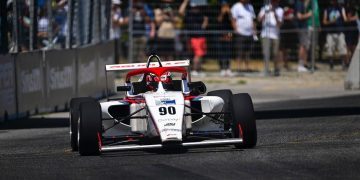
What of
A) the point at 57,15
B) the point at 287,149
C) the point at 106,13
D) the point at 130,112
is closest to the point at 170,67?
the point at 130,112

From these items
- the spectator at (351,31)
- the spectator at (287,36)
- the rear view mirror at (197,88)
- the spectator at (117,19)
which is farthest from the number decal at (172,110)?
the spectator at (117,19)

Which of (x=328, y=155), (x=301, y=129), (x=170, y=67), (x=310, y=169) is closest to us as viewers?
(x=310, y=169)

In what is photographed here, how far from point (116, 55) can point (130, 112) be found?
15.4m

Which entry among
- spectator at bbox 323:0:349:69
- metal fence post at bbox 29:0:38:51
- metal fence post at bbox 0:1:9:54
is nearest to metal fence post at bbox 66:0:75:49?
metal fence post at bbox 29:0:38:51

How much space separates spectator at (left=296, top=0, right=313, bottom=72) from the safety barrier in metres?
6.19

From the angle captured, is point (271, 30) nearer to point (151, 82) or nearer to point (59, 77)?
point (59, 77)

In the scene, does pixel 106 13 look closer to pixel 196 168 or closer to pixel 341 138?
pixel 341 138

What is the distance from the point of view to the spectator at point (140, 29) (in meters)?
30.7

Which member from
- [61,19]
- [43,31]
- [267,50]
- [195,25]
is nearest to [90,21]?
[61,19]

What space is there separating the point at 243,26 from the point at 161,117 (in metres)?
17.0

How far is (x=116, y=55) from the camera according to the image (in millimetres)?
28984

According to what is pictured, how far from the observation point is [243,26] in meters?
29.6

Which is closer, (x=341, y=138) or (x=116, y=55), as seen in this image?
(x=341, y=138)

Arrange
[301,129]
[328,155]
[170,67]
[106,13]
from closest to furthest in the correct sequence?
1. [328,155]
2. [170,67]
3. [301,129]
4. [106,13]
